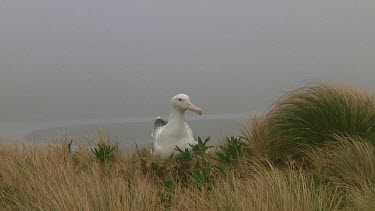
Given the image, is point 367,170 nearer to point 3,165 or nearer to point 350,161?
point 350,161

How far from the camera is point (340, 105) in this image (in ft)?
22.8

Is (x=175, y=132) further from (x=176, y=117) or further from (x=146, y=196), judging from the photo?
(x=146, y=196)

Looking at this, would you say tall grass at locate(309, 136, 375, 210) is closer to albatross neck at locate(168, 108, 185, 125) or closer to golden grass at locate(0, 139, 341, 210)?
golden grass at locate(0, 139, 341, 210)

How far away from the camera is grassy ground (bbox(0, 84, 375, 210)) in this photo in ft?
13.8

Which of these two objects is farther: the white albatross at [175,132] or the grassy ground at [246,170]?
the white albatross at [175,132]

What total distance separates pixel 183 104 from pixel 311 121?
214 centimetres

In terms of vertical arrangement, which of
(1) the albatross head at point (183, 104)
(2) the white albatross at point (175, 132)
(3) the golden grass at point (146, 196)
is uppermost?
(1) the albatross head at point (183, 104)

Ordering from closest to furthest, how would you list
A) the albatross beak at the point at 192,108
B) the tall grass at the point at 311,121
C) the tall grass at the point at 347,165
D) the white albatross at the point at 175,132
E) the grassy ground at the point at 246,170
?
the grassy ground at the point at 246,170
the tall grass at the point at 347,165
the tall grass at the point at 311,121
the white albatross at the point at 175,132
the albatross beak at the point at 192,108

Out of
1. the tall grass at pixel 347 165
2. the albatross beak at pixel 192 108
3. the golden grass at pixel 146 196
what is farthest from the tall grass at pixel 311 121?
the golden grass at pixel 146 196

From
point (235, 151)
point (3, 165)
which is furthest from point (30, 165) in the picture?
point (235, 151)

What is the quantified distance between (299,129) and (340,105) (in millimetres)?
669

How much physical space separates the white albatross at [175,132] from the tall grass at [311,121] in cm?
122

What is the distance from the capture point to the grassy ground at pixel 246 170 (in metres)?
4.21

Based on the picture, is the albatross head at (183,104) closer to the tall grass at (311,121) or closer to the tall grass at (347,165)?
the tall grass at (311,121)
